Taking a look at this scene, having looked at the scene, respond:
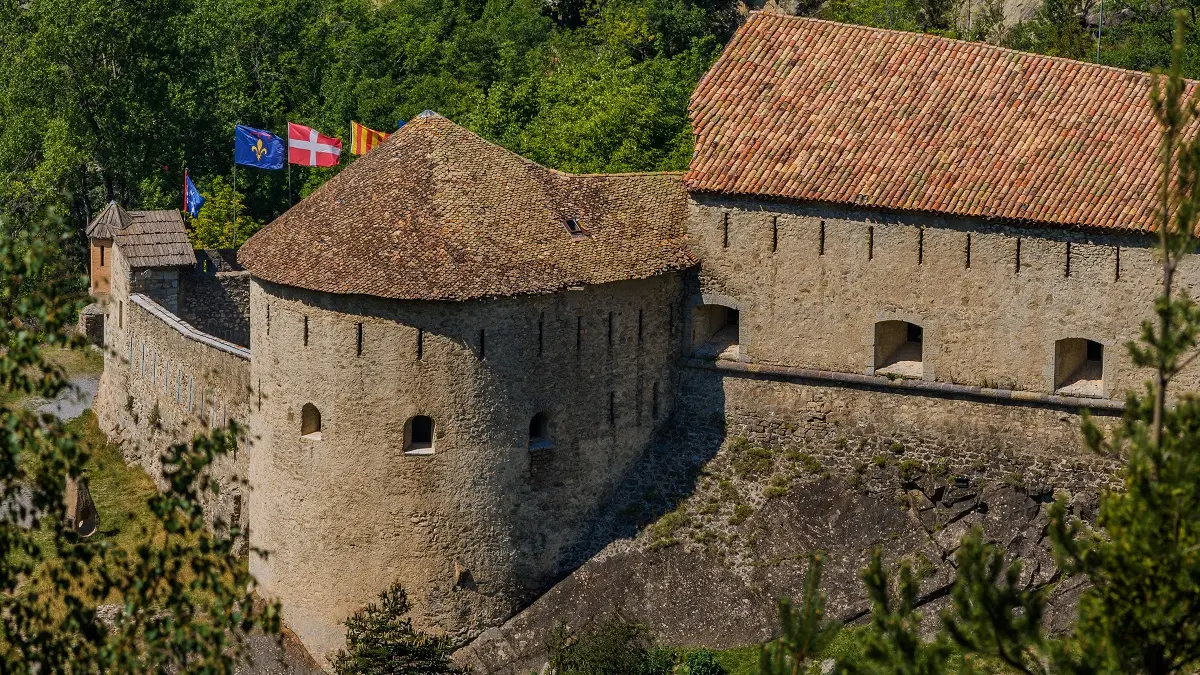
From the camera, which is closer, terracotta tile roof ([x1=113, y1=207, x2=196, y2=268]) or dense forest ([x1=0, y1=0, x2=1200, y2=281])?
terracotta tile roof ([x1=113, y1=207, x2=196, y2=268])

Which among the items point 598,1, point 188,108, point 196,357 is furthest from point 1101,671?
point 598,1

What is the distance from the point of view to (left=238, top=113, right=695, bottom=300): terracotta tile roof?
43719mm

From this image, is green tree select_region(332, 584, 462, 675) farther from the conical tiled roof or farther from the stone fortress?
the conical tiled roof

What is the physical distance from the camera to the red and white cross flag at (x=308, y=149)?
61125 millimetres

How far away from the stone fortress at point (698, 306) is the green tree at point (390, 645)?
459 millimetres

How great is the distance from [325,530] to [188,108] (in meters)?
27.2

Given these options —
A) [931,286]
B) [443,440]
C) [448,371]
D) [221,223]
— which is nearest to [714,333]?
[931,286]

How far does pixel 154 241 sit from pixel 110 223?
1305mm

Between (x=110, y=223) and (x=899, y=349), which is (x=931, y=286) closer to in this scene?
(x=899, y=349)

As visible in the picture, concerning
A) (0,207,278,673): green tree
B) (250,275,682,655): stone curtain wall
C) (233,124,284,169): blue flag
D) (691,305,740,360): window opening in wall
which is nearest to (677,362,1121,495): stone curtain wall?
(691,305,740,360): window opening in wall

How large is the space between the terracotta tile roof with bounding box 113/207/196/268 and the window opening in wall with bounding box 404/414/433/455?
13.7 metres

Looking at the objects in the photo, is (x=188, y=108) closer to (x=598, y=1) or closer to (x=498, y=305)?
(x=598, y=1)

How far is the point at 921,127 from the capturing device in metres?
45.4

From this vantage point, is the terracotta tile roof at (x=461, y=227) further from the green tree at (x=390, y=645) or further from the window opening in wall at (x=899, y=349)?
the green tree at (x=390, y=645)
